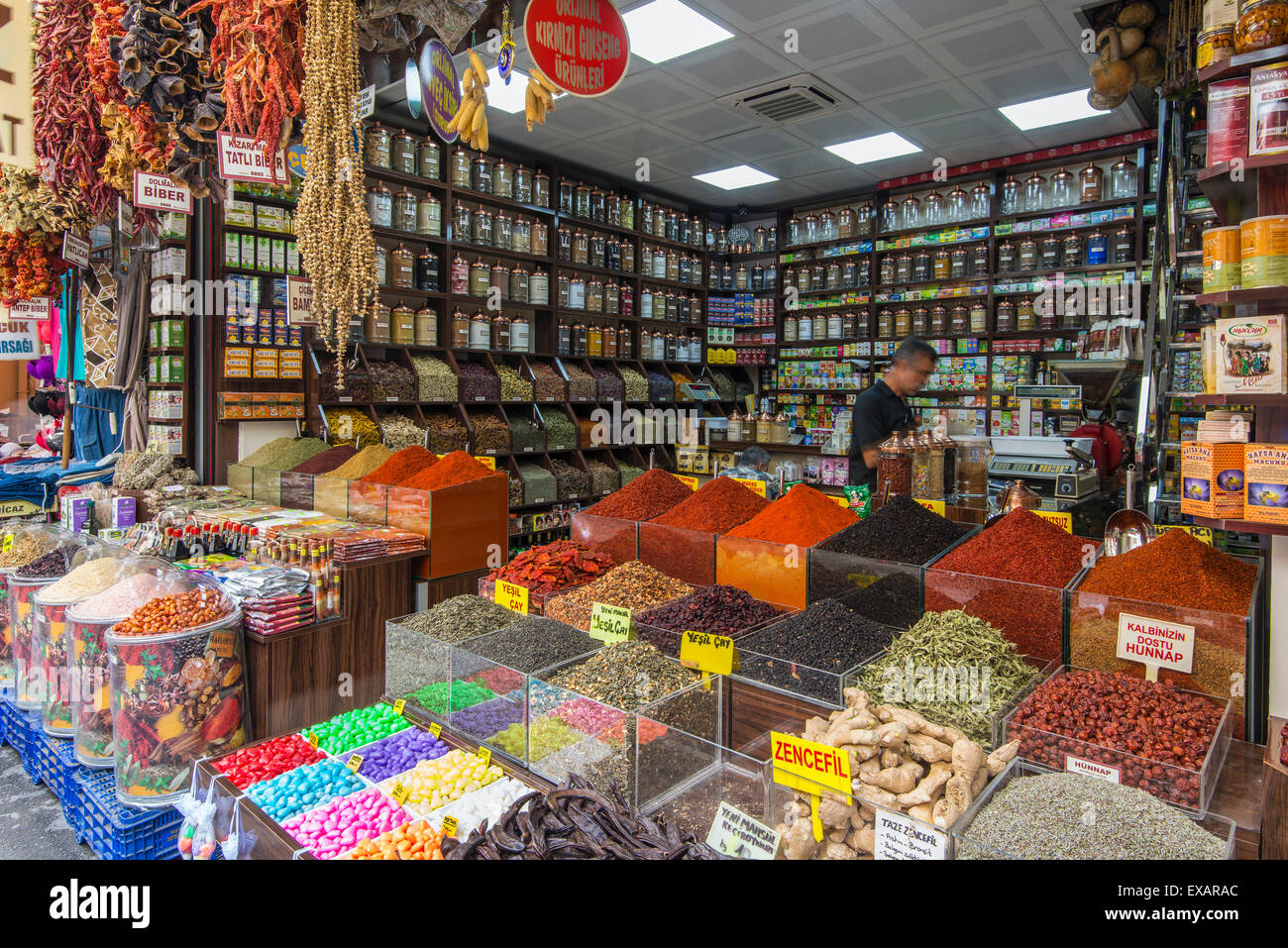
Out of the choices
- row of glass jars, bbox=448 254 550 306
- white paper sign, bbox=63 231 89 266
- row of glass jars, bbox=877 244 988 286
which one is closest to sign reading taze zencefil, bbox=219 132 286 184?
white paper sign, bbox=63 231 89 266

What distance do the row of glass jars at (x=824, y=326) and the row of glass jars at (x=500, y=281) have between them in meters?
2.52

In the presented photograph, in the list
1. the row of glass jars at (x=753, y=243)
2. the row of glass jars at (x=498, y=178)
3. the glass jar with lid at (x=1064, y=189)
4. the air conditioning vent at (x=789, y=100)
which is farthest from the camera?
the row of glass jars at (x=753, y=243)

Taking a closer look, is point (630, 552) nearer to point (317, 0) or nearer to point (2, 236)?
point (317, 0)


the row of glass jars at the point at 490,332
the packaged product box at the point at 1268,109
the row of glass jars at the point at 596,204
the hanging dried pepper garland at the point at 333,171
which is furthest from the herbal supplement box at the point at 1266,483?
the row of glass jars at the point at 596,204

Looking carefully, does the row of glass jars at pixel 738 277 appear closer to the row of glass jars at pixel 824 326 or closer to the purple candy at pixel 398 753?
the row of glass jars at pixel 824 326

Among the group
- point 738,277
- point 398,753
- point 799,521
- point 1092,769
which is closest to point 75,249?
point 398,753

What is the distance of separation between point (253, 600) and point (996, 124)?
17.6 feet

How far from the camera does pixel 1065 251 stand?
5.69 metres

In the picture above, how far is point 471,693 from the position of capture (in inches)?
70.6

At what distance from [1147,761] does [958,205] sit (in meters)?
5.84

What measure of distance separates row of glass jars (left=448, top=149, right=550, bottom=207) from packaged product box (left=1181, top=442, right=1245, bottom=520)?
4903 millimetres

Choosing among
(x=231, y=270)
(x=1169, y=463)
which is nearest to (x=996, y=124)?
(x=1169, y=463)

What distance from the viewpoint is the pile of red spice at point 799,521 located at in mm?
2162
